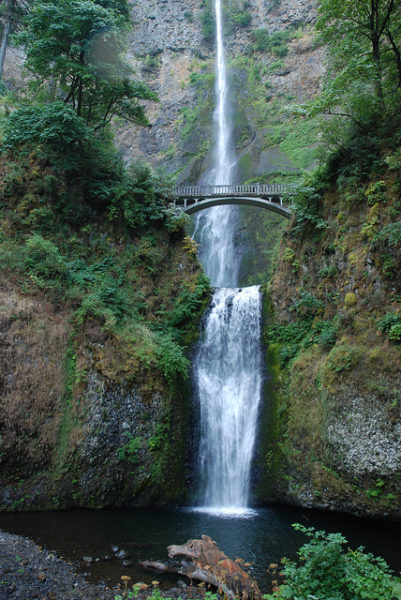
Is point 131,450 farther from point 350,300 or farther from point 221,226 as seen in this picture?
point 221,226

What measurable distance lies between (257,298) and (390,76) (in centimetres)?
931

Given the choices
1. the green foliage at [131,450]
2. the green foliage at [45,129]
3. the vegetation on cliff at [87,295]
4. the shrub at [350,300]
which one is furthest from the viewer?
the green foliage at [45,129]

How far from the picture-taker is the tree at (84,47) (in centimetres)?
1523

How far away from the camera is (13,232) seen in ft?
46.3

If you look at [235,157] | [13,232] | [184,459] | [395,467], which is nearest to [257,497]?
[184,459]

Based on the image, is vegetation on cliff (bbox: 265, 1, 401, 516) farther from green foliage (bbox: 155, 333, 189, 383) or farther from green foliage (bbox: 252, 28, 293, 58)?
green foliage (bbox: 252, 28, 293, 58)

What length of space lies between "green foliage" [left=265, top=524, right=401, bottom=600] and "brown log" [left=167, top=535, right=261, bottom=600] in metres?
1.23

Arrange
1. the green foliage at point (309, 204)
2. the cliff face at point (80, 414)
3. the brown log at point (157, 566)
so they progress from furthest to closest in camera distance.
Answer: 1. the green foliage at point (309, 204)
2. the cliff face at point (80, 414)
3. the brown log at point (157, 566)

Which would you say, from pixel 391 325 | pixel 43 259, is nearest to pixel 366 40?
pixel 391 325

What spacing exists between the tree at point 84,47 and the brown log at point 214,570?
651 inches

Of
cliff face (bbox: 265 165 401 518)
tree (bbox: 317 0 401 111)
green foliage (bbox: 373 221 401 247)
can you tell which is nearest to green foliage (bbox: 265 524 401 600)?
cliff face (bbox: 265 165 401 518)

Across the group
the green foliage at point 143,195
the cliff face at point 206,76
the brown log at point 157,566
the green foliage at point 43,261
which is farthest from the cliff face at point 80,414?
the cliff face at point 206,76

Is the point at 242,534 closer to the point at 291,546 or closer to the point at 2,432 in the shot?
the point at 291,546

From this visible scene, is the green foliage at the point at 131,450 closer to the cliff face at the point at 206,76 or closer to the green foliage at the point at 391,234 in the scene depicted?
the green foliage at the point at 391,234
